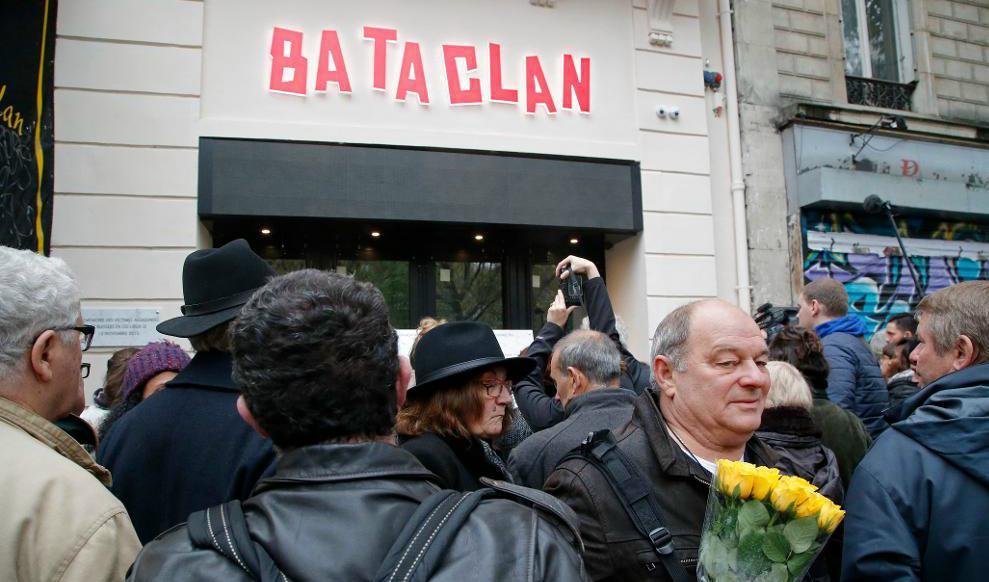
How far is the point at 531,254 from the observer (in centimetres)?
840

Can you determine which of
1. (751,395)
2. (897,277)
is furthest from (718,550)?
(897,277)

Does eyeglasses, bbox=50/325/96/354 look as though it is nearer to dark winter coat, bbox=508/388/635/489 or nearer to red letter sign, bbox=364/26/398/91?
dark winter coat, bbox=508/388/635/489

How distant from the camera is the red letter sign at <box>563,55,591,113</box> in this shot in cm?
804

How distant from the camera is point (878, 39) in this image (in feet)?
33.3

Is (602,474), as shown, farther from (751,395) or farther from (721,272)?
(721,272)

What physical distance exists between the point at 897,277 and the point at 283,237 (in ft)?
26.1

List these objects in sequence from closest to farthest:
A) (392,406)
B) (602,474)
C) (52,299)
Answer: (392,406), (52,299), (602,474)

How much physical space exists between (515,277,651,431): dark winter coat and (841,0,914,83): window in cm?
790

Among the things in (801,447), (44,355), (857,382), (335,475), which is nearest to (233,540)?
(335,475)

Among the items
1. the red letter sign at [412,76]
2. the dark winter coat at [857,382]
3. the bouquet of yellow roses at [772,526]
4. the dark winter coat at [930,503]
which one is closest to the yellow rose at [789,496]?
the bouquet of yellow roses at [772,526]

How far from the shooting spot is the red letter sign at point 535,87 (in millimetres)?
7891

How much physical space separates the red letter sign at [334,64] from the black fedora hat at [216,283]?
525 cm

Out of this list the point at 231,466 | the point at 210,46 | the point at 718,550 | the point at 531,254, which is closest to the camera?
the point at 718,550

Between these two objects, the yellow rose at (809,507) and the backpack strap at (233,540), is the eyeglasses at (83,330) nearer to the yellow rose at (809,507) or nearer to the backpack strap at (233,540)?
the backpack strap at (233,540)
